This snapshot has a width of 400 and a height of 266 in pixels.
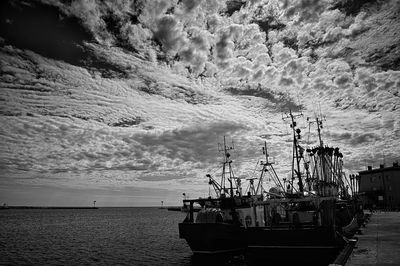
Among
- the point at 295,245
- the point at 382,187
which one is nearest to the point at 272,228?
the point at 295,245

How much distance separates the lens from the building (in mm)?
80562

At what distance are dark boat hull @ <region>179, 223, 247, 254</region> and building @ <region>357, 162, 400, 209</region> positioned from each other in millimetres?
61151

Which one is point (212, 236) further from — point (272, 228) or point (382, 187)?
point (382, 187)

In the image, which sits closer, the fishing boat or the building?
the fishing boat

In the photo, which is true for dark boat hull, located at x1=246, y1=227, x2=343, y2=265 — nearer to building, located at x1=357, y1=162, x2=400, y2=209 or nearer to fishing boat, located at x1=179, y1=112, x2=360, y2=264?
fishing boat, located at x1=179, y1=112, x2=360, y2=264

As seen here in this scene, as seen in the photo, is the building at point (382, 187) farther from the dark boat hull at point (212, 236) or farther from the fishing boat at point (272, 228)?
the dark boat hull at point (212, 236)

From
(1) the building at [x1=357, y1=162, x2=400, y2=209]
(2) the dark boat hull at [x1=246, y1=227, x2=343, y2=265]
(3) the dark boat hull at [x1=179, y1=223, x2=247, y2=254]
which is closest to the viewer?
(2) the dark boat hull at [x1=246, y1=227, x2=343, y2=265]

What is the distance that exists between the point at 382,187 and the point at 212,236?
75.0 meters

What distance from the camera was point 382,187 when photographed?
8569 centimetres

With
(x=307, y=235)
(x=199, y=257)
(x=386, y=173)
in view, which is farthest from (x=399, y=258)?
(x=386, y=173)

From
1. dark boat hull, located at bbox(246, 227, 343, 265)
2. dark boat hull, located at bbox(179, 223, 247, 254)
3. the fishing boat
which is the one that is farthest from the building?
dark boat hull, located at bbox(246, 227, 343, 265)

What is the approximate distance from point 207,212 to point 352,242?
1598cm

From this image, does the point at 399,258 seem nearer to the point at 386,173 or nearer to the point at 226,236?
the point at 226,236

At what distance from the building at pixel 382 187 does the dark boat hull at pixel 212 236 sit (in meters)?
61.2
